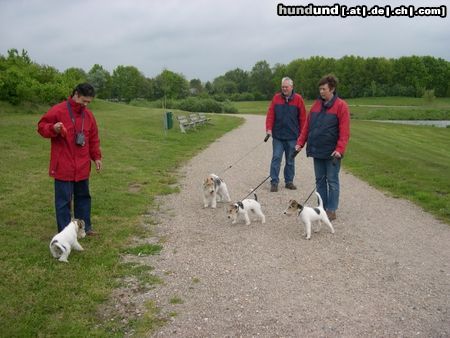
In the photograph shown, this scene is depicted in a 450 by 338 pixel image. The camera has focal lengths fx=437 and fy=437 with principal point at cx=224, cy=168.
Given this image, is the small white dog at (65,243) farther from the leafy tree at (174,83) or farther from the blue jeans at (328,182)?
the leafy tree at (174,83)

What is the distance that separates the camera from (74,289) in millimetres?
4941

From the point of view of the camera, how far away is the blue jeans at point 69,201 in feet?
20.6

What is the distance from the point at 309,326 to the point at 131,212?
188 inches

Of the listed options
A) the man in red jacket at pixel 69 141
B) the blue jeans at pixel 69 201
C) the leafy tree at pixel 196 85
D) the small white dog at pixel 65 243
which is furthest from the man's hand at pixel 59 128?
the leafy tree at pixel 196 85

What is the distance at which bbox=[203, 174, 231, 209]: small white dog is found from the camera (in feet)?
27.8

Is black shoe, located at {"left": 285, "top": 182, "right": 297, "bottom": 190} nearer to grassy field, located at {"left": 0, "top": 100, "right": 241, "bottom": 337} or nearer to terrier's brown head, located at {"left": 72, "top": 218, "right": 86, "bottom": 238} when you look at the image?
grassy field, located at {"left": 0, "top": 100, "right": 241, "bottom": 337}

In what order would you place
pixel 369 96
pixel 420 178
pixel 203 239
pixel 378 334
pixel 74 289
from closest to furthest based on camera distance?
pixel 378 334 < pixel 74 289 < pixel 203 239 < pixel 420 178 < pixel 369 96

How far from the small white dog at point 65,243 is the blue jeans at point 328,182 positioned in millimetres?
4240

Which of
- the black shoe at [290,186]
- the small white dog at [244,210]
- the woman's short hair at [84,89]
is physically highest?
the woman's short hair at [84,89]

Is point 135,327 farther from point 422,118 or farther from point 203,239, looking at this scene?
point 422,118

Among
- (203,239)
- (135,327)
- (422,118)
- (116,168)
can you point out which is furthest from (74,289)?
(422,118)

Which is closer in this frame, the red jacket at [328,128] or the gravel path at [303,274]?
the gravel path at [303,274]

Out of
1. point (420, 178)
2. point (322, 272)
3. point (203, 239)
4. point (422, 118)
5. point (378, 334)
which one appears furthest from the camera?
point (422, 118)

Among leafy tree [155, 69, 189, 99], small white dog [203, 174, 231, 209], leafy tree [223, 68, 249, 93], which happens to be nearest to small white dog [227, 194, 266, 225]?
small white dog [203, 174, 231, 209]
